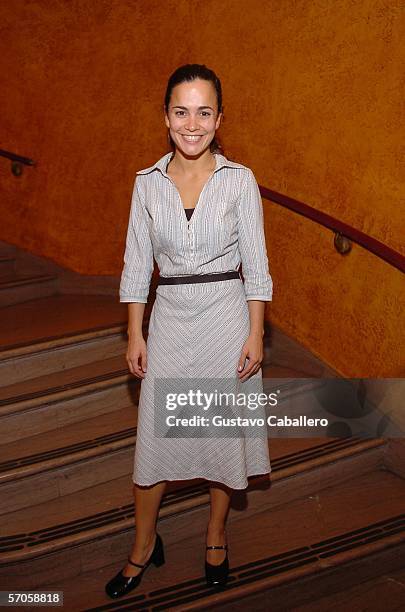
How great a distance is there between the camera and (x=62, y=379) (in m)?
3.26

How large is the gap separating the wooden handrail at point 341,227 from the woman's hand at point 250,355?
88 cm

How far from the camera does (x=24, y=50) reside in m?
4.39

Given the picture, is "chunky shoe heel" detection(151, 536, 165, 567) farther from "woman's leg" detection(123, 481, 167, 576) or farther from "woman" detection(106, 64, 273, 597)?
"woman" detection(106, 64, 273, 597)

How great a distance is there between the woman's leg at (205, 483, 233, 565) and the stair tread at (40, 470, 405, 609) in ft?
0.32

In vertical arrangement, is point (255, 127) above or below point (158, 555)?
above

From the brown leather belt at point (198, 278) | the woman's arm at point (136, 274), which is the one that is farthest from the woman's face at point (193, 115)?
the brown leather belt at point (198, 278)

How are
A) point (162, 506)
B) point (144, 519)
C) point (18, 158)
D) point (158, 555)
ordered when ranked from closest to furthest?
point (144, 519), point (158, 555), point (162, 506), point (18, 158)

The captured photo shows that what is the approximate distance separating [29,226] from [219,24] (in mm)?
1932

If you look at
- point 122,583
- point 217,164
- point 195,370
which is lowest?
point 122,583

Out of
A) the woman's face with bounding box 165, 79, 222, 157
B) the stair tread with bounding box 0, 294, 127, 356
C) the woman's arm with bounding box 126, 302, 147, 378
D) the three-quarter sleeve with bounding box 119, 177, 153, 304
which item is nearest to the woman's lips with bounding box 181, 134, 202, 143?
the woman's face with bounding box 165, 79, 222, 157

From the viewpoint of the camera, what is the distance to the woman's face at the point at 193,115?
1937 millimetres

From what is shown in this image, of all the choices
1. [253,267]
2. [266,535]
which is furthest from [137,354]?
[266,535]

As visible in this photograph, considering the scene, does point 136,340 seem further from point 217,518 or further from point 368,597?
point 368,597

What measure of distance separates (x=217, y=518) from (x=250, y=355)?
23.3 inches
